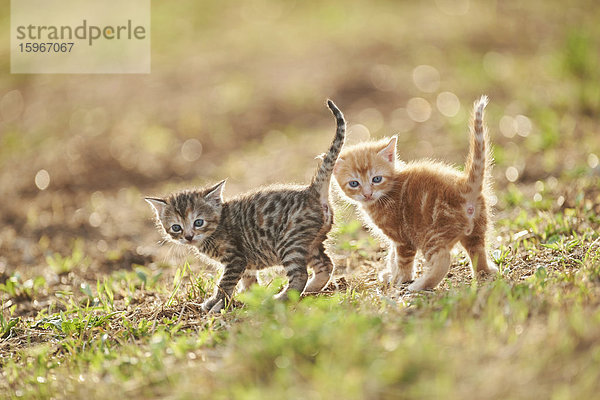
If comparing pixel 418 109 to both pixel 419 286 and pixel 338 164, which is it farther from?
pixel 419 286

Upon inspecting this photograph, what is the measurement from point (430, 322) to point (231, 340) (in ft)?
3.54

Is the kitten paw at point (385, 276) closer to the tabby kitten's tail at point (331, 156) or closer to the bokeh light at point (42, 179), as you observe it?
the tabby kitten's tail at point (331, 156)

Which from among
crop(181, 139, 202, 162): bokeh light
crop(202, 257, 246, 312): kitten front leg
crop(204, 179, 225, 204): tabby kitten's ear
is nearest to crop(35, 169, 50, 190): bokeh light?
crop(181, 139, 202, 162): bokeh light


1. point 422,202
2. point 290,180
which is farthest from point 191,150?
point 422,202

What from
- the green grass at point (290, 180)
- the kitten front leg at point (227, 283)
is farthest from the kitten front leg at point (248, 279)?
the kitten front leg at point (227, 283)

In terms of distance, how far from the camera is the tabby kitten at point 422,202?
4320 mm

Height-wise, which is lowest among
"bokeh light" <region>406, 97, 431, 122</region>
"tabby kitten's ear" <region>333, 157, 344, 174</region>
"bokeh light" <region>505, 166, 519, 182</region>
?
"bokeh light" <region>505, 166, 519, 182</region>

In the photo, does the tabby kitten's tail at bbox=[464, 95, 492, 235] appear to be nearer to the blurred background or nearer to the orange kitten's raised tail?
the orange kitten's raised tail

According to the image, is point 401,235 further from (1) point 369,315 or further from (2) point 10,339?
(2) point 10,339

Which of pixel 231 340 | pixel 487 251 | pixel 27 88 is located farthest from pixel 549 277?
pixel 27 88

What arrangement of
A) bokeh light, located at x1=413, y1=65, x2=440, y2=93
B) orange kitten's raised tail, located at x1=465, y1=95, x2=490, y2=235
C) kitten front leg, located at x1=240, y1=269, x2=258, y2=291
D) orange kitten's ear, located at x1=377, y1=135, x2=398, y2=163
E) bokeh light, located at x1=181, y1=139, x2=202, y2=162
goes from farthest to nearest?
bokeh light, located at x1=413, y1=65, x2=440, y2=93 → bokeh light, located at x1=181, y1=139, x2=202, y2=162 → kitten front leg, located at x1=240, y1=269, x2=258, y2=291 → orange kitten's ear, located at x1=377, y1=135, x2=398, y2=163 → orange kitten's raised tail, located at x1=465, y1=95, x2=490, y2=235

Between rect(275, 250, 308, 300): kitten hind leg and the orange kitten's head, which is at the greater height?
the orange kitten's head

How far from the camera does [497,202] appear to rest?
6516 mm

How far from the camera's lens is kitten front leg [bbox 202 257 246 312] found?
447 centimetres
